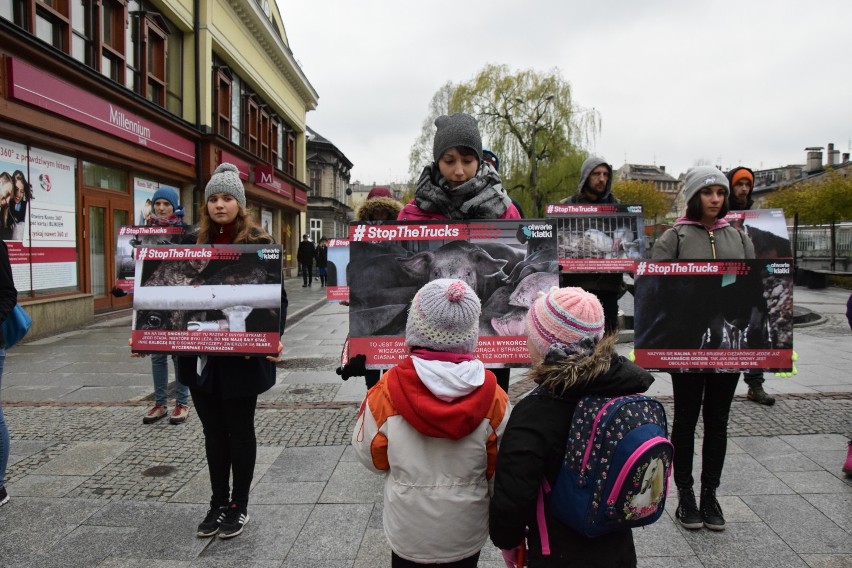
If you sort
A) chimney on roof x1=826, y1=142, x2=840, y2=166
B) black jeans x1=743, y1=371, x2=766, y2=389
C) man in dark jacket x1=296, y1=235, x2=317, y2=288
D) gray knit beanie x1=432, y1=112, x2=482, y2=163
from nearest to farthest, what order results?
gray knit beanie x1=432, y1=112, x2=482, y2=163 → black jeans x1=743, y1=371, x2=766, y2=389 → man in dark jacket x1=296, y1=235, x2=317, y2=288 → chimney on roof x1=826, y1=142, x2=840, y2=166

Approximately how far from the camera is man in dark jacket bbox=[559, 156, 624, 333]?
500cm

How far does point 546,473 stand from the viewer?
6.20 feet

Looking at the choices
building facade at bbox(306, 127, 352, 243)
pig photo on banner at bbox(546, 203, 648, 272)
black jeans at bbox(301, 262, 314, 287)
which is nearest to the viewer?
pig photo on banner at bbox(546, 203, 648, 272)

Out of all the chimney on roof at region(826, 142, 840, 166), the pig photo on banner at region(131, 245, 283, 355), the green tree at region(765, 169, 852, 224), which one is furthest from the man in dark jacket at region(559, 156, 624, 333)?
the chimney on roof at region(826, 142, 840, 166)

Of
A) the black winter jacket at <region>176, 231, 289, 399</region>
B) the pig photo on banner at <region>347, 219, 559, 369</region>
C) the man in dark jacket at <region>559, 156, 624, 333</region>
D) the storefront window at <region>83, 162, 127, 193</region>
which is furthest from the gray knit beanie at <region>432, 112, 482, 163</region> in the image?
the storefront window at <region>83, 162, 127, 193</region>

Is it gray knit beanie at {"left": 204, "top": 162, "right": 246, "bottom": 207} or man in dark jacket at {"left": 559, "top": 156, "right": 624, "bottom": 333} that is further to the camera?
man in dark jacket at {"left": 559, "top": 156, "right": 624, "bottom": 333}

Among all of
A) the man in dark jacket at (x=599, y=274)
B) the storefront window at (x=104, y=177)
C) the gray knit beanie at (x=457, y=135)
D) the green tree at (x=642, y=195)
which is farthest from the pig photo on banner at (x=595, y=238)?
the green tree at (x=642, y=195)

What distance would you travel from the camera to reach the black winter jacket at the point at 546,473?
A: 5.94ft

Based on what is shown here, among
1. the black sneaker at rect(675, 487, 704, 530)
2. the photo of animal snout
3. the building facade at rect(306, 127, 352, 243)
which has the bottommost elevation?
the black sneaker at rect(675, 487, 704, 530)

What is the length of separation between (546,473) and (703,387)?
71.6 inches

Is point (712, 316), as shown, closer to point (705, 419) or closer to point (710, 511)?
point (705, 419)

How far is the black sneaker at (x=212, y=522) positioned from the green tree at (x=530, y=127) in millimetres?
28685

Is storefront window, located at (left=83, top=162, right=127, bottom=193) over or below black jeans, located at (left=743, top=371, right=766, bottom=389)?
over

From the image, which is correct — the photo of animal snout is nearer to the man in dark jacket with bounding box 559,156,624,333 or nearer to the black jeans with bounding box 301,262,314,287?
the man in dark jacket with bounding box 559,156,624,333
